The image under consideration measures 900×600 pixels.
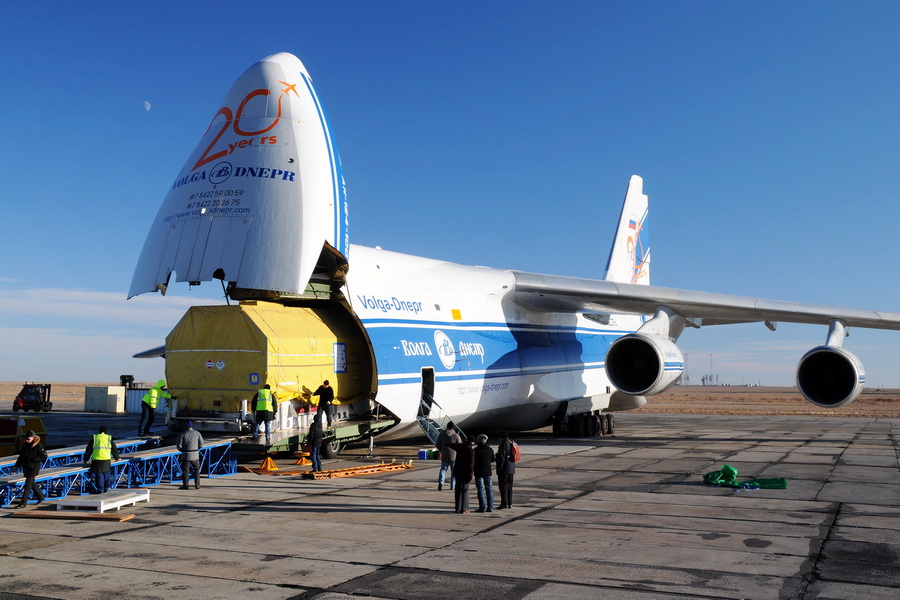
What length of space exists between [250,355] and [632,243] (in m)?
17.9

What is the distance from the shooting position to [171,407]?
14.3 m

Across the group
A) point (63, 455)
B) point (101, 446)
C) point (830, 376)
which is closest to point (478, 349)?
point (830, 376)

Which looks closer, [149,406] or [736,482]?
[736,482]

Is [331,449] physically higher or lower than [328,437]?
lower

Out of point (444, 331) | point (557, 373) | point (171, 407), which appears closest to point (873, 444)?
point (557, 373)

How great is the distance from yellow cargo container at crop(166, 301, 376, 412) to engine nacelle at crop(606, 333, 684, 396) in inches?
244

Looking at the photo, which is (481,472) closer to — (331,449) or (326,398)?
(326,398)

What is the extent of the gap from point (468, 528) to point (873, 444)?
640 inches

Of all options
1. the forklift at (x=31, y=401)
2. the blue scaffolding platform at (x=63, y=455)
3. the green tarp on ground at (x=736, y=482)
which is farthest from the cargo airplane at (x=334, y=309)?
the forklift at (x=31, y=401)

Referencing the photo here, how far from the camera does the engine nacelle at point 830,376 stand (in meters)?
17.6

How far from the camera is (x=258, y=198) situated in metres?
13.3

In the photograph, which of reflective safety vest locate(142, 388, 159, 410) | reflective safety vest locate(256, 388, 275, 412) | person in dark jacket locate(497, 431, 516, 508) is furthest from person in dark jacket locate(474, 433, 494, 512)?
reflective safety vest locate(142, 388, 159, 410)

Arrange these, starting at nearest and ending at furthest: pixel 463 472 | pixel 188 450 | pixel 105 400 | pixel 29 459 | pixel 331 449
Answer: pixel 463 472, pixel 29 459, pixel 188 450, pixel 331 449, pixel 105 400

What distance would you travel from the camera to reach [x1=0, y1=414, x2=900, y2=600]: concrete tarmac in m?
6.29
